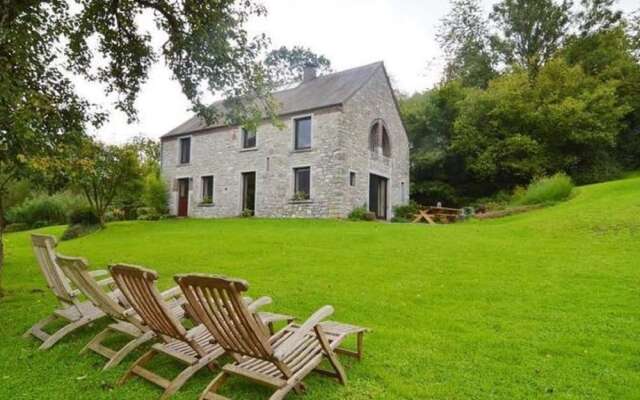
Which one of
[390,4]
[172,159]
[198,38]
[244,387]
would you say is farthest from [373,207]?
[244,387]

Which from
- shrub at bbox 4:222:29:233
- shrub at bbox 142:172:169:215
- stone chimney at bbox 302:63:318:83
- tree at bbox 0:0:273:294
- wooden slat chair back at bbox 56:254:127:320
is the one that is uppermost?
stone chimney at bbox 302:63:318:83

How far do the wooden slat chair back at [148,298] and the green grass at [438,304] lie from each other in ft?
1.63

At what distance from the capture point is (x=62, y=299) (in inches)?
181

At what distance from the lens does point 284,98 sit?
21641 millimetres

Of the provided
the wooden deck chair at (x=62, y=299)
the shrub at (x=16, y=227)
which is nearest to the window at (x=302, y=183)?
the wooden deck chair at (x=62, y=299)

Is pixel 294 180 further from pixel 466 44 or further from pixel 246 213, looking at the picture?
pixel 466 44

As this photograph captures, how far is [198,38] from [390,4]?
9.71 metres

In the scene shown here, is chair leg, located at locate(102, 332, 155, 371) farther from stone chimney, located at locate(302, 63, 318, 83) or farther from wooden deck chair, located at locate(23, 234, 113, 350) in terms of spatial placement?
stone chimney, located at locate(302, 63, 318, 83)

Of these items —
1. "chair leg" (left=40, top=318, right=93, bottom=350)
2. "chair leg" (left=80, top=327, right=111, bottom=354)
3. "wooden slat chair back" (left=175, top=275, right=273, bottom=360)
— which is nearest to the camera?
"wooden slat chair back" (left=175, top=275, right=273, bottom=360)

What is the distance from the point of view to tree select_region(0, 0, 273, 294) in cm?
614

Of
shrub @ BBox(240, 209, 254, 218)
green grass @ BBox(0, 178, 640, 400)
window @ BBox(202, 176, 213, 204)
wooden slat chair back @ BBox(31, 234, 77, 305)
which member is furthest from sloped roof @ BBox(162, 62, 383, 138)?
wooden slat chair back @ BBox(31, 234, 77, 305)

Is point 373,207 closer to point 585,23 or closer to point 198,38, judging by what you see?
point 198,38

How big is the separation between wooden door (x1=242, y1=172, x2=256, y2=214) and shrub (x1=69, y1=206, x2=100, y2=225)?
6.80 metres

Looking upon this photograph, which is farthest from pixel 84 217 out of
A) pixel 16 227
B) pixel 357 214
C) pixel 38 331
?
pixel 38 331
